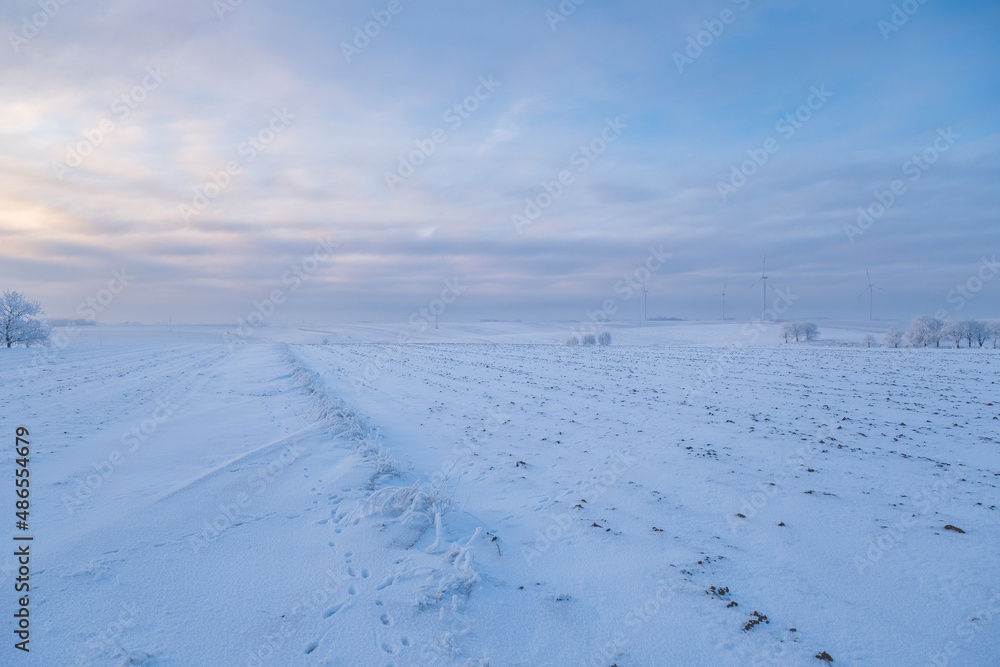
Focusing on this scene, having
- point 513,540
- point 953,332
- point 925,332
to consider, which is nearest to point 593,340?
point 925,332

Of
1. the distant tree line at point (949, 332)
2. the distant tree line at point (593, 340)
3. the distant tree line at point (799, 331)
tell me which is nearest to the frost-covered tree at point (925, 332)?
the distant tree line at point (949, 332)

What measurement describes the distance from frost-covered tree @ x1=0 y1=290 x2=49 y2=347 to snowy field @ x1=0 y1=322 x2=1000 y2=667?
66.0 meters

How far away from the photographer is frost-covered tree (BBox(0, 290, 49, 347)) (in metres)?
59.3

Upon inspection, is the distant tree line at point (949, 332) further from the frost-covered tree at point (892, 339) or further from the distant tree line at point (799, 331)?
the distant tree line at point (799, 331)

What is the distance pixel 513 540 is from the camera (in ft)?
20.3

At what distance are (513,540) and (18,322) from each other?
263 ft

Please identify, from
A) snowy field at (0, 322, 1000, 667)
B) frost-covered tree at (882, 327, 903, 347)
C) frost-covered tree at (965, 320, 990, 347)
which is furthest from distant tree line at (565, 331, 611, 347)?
snowy field at (0, 322, 1000, 667)

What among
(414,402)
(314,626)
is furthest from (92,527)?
(414,402)

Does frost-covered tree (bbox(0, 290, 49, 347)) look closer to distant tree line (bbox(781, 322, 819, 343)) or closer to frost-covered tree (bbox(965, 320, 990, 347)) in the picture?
distant tree line (bbox(781, 322, 819, 343))

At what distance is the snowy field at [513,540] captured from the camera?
416 centimetres

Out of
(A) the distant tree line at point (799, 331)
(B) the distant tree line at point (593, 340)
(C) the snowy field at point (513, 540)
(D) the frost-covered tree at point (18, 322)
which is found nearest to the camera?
(C) the snowy field at point (513, 540)

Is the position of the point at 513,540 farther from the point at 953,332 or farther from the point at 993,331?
the point at 993,331

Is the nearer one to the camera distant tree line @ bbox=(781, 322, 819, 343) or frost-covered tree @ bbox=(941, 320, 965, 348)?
frost-covered tree @ bbox=(941, 320, 965, 348)

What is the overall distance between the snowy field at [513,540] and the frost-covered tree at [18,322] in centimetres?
6599
